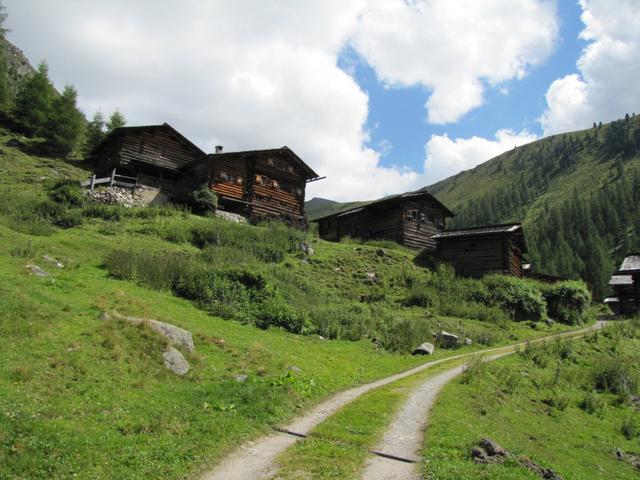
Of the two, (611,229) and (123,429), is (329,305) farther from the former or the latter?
(611,229)

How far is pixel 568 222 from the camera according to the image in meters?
140

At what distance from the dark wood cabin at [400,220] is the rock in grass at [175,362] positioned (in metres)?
36.0

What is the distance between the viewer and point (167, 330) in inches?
539

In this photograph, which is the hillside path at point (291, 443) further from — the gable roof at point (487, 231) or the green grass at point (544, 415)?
the gable roof at point (487, 231)

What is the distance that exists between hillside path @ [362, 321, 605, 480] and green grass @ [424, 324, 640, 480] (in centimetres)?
29

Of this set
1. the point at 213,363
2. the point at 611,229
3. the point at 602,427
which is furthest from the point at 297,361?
the point at 611,229

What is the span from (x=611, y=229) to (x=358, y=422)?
14582 centimetres

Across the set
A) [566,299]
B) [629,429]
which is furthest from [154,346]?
[566,299]

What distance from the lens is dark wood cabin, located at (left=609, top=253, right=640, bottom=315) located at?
44522 mm

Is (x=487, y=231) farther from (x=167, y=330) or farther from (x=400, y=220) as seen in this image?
(x=167, y=330)

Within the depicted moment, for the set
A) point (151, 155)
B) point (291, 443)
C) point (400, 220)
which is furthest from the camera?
point (151, 155)

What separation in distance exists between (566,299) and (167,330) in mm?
33054

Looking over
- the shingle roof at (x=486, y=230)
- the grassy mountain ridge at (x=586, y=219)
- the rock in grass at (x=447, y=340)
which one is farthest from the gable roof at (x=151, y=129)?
the grassy mountain ridge at (x=586, y=219)

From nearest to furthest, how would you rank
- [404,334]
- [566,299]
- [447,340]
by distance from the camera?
[404,334]
[447,340]
[566,299]
